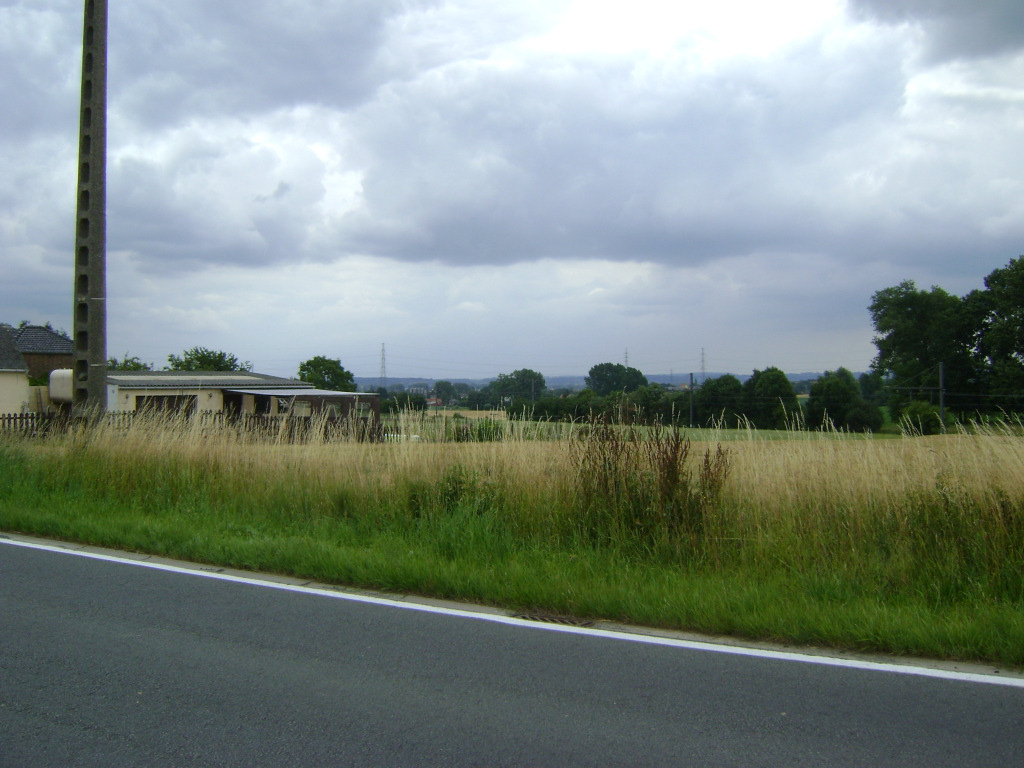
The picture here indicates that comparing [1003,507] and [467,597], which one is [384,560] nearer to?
[467,597]

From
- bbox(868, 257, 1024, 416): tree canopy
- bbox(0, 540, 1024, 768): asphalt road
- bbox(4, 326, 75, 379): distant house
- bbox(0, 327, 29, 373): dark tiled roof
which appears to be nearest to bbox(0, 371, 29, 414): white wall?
bbox(0, 327, 29, 373): dark tiled roof

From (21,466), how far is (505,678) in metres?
11.3

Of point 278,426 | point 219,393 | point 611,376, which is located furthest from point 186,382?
point 278,426

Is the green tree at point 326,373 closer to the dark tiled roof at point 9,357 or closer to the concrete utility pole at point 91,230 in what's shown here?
the dark tiled roof at point 9,357

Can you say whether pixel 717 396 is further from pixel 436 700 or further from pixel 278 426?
pixel 436 700

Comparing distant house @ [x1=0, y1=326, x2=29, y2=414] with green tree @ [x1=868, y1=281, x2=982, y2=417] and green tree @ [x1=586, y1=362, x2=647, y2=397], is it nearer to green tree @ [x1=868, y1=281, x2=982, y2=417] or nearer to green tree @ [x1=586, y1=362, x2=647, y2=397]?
green tree @ [x1=586, y1=362, x2=647, y2=397]

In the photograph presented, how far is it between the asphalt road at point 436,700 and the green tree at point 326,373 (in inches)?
2761

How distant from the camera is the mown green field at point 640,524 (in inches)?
225

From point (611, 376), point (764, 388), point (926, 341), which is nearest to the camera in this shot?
point (611, 376)

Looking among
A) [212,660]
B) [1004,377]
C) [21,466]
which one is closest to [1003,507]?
[212,660]

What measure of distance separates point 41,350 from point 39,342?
1.35 meters

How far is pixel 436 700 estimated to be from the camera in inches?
166

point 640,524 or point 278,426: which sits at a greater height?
point 278,426

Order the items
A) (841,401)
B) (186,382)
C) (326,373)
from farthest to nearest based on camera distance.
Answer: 1. (326,373)
2. (186,382)
3. (841,401)
